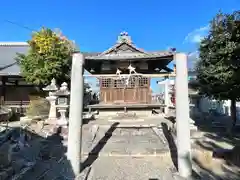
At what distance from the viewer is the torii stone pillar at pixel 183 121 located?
239 inches

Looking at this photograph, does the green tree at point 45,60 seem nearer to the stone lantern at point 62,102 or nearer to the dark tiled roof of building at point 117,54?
the dark tiled roof of building at point 117,54

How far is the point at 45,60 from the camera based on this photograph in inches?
696

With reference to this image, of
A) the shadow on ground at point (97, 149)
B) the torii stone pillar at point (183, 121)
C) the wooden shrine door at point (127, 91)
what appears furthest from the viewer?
the wooden shrine door at point (127, 91)

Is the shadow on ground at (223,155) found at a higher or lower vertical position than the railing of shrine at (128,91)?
lower

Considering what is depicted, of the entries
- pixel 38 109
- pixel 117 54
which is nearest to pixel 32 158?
pixel 38 109

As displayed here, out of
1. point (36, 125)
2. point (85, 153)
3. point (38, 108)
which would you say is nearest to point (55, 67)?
point (38, 108)

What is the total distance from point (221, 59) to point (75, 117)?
843 cm

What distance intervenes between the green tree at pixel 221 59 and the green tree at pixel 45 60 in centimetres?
962

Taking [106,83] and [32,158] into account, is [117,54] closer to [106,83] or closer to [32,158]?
[106,83]

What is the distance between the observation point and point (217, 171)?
7.43 metres

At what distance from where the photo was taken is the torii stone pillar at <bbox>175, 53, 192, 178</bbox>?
6078mm

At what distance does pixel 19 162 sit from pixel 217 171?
5691 mm

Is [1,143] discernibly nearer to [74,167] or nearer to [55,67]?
[74,167]

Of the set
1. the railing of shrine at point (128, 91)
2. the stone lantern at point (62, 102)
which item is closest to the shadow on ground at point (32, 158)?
the stone lantern at point (62, 102)
